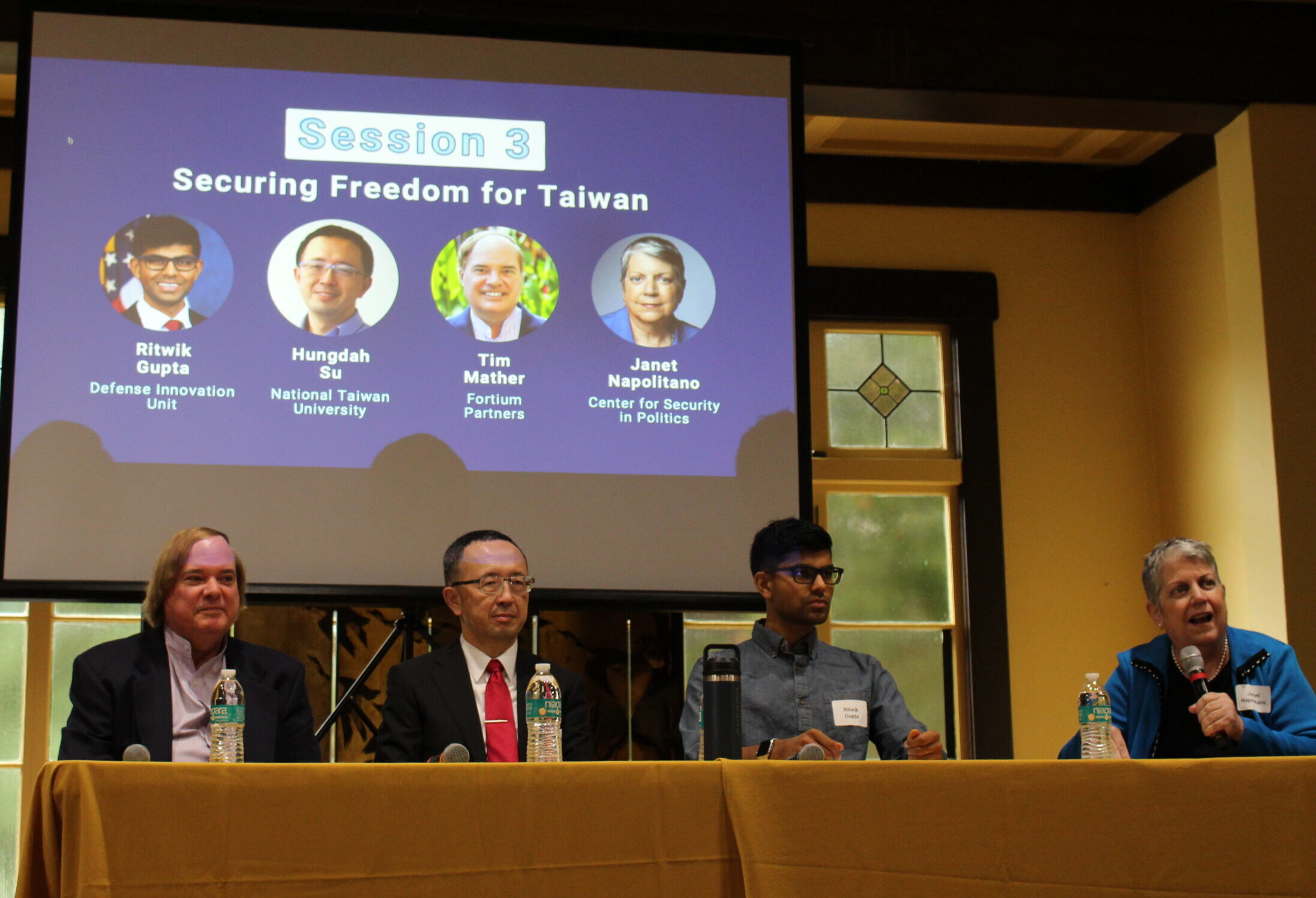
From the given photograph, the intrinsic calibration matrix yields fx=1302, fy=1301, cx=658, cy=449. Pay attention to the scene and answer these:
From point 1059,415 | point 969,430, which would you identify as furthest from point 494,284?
point 1059,415

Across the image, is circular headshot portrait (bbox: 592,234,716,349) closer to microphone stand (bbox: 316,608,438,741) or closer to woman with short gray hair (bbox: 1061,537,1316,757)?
microphone stand (bbox: 316,608,438,741)

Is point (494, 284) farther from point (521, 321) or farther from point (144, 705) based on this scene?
point (144, 705)

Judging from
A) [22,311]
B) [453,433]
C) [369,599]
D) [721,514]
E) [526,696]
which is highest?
[22,311]

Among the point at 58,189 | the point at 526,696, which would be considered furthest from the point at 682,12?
the point at 526,696

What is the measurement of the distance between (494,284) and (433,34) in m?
0.74

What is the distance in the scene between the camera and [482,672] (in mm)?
2670

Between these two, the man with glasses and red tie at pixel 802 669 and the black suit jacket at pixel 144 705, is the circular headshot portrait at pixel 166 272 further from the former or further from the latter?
the man with glasses and red tie at pixel 802 669

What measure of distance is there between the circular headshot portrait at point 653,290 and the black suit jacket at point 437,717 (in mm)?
1245

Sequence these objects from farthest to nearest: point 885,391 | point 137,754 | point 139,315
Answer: point 885,391
point 139,315
point 137,754

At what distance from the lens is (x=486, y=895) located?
1697mm

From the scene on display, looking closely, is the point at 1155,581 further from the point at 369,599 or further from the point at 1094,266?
the point at 1094,266

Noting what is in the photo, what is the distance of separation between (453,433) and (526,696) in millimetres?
1014

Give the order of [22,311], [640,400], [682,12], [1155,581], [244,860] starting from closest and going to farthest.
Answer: [244,860] < [1155,581] < [22,311] < [640,400] < [682,12]

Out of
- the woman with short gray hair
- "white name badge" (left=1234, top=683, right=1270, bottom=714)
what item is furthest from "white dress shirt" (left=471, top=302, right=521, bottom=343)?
"white name badge" (left=1234, top=683, right=1270, bottom=714)
